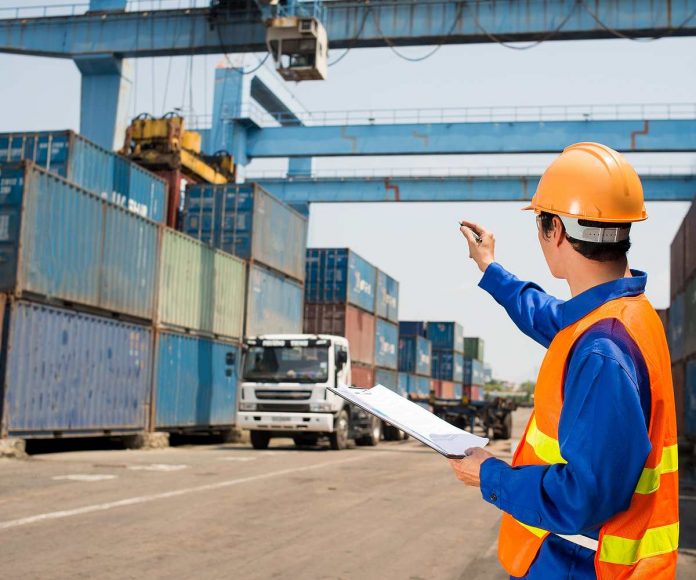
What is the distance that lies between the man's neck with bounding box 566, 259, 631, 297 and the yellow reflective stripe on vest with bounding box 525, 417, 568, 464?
1.02 ft

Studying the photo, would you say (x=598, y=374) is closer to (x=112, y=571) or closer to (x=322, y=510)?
(x=112, y=571)

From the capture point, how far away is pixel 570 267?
192 cm

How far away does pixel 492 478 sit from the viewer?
1852 mm

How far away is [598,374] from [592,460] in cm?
16

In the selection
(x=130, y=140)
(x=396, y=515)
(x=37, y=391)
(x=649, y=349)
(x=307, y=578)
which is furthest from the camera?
(x=130, y=140)

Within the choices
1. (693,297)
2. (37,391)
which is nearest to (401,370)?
(693,297)

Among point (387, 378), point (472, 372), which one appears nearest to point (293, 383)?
point (387, 378)

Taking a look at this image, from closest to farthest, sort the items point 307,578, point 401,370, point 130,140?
point 307,578, point 130,140, point 401,370

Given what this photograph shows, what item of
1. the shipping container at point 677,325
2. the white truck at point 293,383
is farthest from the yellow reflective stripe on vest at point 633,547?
the shipping container at point 677,325

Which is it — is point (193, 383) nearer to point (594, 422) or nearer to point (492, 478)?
point (492, 478)

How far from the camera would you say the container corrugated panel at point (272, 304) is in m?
23.4

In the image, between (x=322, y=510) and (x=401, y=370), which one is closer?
(x=322, y=510)

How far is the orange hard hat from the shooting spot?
189 cm

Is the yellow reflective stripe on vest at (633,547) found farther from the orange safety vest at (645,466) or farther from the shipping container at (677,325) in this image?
the shipping container at (677,325)
